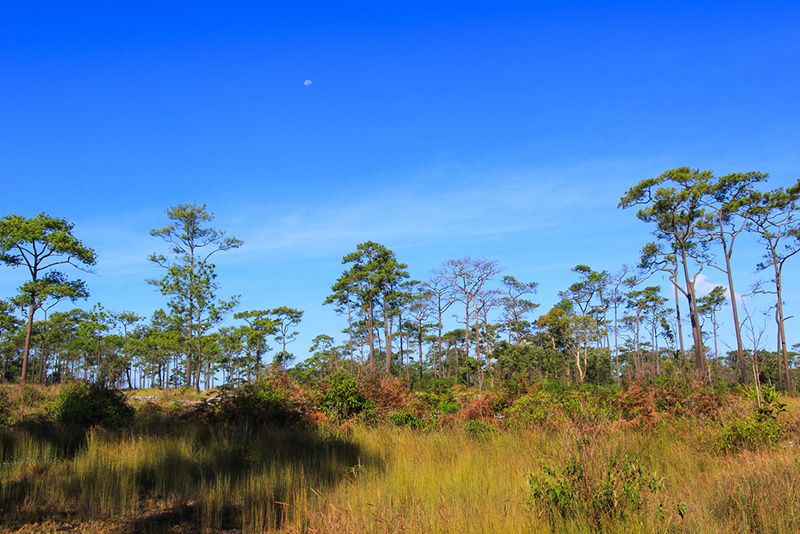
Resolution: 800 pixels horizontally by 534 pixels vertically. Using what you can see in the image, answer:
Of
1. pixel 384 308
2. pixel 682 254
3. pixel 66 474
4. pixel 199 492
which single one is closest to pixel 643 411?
pixel 199 492

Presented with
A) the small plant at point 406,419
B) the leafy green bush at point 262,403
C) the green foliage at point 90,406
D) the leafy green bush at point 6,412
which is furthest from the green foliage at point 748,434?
the leafy green bush at point 6,412

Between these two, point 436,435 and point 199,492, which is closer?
point 199,492

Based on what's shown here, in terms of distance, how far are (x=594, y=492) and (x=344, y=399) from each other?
348 inches

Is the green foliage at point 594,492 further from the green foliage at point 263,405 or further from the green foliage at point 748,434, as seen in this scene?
the green foliage at point 263,405

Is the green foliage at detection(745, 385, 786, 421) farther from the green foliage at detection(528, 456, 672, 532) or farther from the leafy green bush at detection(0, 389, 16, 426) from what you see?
the leafy green bush at detection(0, 389, 16, 426)

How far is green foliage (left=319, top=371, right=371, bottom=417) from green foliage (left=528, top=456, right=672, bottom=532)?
825 centimetres

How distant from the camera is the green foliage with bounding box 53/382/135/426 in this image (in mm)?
11492

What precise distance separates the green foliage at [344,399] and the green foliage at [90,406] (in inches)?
184

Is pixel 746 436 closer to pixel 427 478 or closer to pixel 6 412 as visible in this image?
pixel 427 478

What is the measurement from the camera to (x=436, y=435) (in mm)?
8742

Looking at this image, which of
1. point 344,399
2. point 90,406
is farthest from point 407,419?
point 90,406

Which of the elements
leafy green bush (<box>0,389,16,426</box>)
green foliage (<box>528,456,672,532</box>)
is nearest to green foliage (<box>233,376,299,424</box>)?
leafy green bush (<box>0,389,16,426</box>)

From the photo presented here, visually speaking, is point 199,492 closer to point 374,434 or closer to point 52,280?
point 374,434

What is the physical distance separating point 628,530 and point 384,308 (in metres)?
40.6
